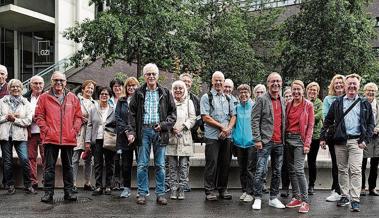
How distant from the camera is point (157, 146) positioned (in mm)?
7277

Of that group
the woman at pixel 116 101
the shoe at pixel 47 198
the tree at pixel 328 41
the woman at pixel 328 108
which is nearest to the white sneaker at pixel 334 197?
the woman at pixel 328 108

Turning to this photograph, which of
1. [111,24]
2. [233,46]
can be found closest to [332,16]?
[233,46]

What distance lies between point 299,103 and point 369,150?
6.70 feet

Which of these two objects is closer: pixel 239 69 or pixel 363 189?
pixel 363 189

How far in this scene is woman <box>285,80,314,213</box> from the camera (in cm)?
694

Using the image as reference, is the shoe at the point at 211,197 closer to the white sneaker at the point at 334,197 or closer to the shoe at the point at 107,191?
the shoe at the point at 107,191

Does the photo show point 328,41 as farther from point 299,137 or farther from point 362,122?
point 299,137

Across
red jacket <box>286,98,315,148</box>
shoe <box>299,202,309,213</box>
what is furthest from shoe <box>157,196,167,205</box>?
→ red jacket <box>286,98,315,148</box>

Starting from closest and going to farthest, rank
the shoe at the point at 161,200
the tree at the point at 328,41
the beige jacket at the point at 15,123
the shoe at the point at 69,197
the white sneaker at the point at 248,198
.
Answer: the shoe at the point at 161,200
the shoe at the point at 69,197
the white sneaker at the point at 248,198
the beige jacket at the point at 15,123
the tree at the point at 328,41

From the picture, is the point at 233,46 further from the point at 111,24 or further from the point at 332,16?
the point at 111,24

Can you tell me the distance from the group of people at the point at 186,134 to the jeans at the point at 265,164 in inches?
0.6

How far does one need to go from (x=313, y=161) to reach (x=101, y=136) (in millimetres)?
3865

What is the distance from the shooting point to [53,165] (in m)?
7.22

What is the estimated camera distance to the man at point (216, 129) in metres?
A: 7.47
